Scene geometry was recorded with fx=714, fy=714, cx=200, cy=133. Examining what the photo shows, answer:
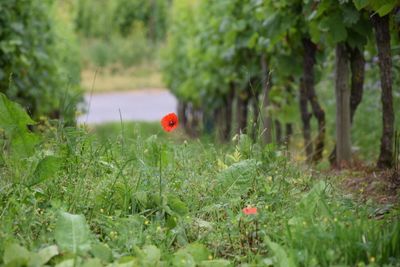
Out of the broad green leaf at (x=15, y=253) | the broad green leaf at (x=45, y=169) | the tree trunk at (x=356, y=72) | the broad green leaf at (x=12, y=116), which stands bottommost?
the broad green leaf at (x=15, y=253)

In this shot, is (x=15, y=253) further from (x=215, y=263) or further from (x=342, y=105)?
(x=342, y=105)

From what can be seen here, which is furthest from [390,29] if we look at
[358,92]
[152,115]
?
[152,115]

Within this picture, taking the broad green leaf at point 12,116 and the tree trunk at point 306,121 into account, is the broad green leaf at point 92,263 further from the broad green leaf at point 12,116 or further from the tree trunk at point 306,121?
the tree trunk at point 306,121

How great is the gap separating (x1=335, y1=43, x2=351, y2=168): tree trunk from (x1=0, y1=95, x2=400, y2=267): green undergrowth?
137 cm

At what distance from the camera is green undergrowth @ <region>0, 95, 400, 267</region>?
2842 millimetres

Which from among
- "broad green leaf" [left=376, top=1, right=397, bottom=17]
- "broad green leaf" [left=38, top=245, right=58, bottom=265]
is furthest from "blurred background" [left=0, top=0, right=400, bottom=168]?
"broad green leaf" [left=38, top=245, right=58, bottom=265]

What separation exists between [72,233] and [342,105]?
10.8 ft

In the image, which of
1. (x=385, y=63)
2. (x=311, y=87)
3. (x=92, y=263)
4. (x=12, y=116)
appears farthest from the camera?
(x=311, y=87)

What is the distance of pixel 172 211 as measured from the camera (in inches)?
137

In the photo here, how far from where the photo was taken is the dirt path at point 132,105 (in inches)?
850

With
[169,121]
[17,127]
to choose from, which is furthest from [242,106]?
[17,127]

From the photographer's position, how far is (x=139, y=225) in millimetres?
3275

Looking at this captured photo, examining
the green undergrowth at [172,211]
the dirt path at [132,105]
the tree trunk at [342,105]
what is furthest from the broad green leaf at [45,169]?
the dirt path at [132,105]

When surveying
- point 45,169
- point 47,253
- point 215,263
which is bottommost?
point 215,263
